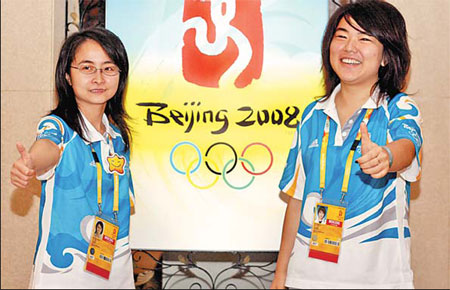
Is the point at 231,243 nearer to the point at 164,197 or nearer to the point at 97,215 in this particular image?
the point at 164,197

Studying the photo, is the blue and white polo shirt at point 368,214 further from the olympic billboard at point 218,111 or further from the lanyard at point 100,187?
the lanyard at point 100,187

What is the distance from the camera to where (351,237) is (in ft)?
6.84

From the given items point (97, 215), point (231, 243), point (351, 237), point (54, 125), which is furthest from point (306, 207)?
point (54, 125)

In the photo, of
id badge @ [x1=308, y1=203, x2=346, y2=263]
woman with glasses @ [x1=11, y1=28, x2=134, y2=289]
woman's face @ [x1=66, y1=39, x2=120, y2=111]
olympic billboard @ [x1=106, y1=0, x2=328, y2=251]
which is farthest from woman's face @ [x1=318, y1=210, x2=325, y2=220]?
woman's face @ [x1=66, y1=39, x2=120, y2=111]

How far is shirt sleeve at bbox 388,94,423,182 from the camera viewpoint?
6.48ft

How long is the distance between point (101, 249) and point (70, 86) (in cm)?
65

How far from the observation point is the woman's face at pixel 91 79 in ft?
7.46

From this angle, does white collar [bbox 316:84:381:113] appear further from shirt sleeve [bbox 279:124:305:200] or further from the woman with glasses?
the woman with glasses

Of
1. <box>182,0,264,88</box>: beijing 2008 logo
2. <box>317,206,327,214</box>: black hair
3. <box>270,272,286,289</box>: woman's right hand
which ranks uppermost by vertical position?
<box>182,0,264,88</box>: beijing 2008 logo

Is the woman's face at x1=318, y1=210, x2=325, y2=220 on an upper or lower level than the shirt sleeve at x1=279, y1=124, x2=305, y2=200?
lower

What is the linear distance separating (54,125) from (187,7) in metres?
0.90

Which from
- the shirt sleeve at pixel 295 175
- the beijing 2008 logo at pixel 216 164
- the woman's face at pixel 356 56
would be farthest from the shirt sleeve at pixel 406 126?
the beijing 2008 logo at pixel 216 164

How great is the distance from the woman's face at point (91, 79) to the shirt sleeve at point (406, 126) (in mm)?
1060

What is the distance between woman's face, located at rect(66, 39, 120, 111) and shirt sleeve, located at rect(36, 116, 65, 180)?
0.55ft
